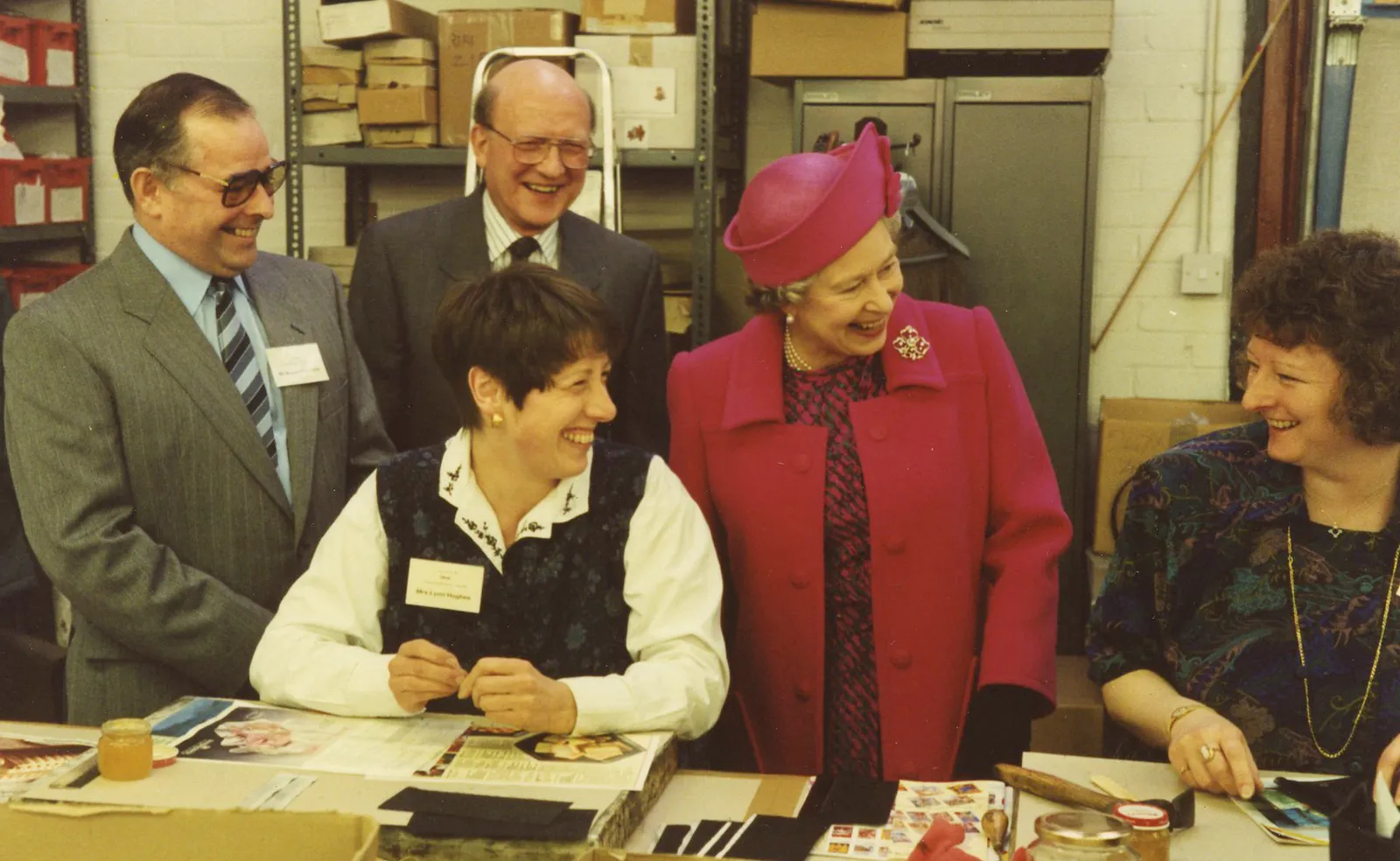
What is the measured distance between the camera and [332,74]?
13.4ft

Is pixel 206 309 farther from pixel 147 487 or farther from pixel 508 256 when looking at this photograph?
pixel 508 256

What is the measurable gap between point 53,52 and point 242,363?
262 cm

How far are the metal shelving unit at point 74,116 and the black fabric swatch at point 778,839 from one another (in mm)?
3485

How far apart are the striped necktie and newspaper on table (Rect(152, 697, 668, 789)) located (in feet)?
1.92

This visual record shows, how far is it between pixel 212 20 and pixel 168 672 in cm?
299

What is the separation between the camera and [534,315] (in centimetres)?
202

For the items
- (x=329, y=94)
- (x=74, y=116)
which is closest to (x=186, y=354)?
(x=329, y=94)

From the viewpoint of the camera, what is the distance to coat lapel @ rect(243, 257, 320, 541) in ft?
7.95

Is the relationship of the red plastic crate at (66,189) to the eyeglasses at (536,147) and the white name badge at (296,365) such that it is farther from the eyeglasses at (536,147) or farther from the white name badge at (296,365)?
the white name badge at (296,365)

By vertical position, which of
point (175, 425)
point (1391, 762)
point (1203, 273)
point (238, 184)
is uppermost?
point (238, 184)

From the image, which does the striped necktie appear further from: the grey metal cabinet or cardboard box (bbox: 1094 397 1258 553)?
cardboard box (bbox: 1094 397 1258 553)

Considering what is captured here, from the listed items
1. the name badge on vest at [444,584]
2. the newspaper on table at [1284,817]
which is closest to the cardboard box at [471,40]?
the name badge on vest at [444,584]

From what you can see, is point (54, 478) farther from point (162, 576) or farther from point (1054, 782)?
point (1054, 782)

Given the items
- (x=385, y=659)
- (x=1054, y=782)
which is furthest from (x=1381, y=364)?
(x=385, y=659)
